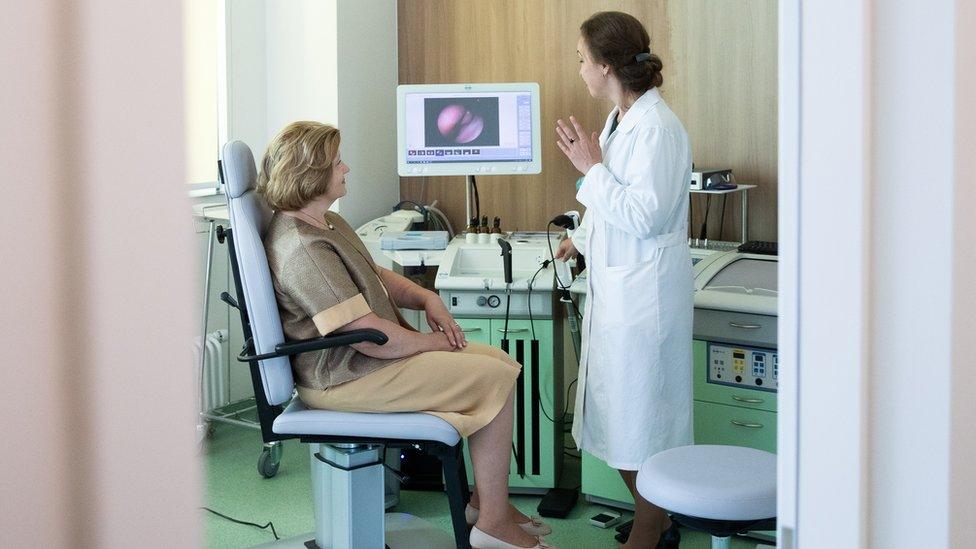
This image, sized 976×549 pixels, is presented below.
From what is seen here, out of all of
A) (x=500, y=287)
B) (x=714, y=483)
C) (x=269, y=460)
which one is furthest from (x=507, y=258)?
(x=714, y=483)

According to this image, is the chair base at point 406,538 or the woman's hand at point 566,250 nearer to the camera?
the chair base at point 406,538

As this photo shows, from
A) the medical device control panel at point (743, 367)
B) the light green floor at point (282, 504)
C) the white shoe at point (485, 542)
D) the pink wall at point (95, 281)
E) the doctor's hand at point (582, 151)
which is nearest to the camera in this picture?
the pink wall at point (95, 281)

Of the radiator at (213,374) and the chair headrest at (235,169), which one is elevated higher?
the chair headrest at (235,169)

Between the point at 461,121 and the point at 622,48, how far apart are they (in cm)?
110

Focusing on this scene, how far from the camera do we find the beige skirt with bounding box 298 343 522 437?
2.57 m

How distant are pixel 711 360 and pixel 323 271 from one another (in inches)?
50.3

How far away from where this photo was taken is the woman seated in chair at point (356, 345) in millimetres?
2562

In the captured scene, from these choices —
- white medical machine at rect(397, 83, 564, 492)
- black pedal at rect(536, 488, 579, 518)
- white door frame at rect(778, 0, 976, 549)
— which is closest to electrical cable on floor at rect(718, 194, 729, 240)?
white medical machine at rect(397, 83, 564, 492)

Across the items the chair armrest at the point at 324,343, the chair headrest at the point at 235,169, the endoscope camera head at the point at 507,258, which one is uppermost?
the chair headrest at the point at 235,169

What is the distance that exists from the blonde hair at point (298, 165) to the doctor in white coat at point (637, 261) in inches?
27.4

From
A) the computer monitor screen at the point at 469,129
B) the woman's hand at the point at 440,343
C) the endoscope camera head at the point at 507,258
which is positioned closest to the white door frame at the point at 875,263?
the woman's hand at the point at 440,343

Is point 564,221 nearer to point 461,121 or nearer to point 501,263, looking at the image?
point 501,263

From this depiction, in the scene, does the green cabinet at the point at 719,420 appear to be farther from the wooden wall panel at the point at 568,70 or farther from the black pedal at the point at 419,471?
the wooden wall panel at the point at 568,70

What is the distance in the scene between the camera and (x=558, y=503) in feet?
11.2
